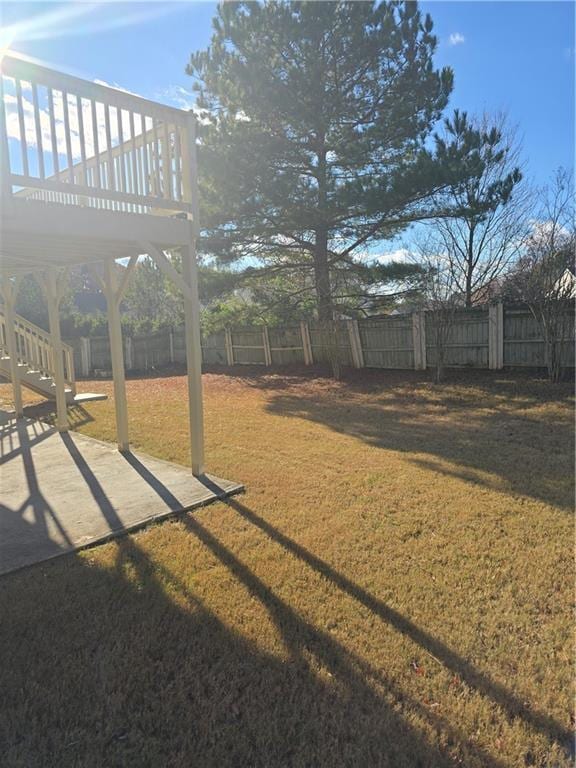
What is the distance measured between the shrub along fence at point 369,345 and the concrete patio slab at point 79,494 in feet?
28.5

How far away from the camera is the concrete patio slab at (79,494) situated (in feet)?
11.3

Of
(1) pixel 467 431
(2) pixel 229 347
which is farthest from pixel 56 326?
(2) pixel 229 347

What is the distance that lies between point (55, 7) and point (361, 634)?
5.23 m

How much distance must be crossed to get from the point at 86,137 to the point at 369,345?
10560 mm

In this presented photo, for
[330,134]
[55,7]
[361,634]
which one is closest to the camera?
[361,634]

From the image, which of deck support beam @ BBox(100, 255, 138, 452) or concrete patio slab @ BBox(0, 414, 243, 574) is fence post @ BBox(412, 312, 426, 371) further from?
concrete patio slab @ BBox(0, 414, 243, 574)

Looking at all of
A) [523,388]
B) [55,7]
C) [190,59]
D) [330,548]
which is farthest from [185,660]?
[190,59]

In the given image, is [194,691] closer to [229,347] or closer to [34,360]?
[34,360]

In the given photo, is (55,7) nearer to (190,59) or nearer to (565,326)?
(565,326)

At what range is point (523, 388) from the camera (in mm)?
9602

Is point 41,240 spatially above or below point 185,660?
above

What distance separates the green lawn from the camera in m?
1.78

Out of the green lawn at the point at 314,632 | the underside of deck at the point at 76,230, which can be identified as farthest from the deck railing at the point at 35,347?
the green lawn at the point at 314,632

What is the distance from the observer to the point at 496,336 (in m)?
11.1
